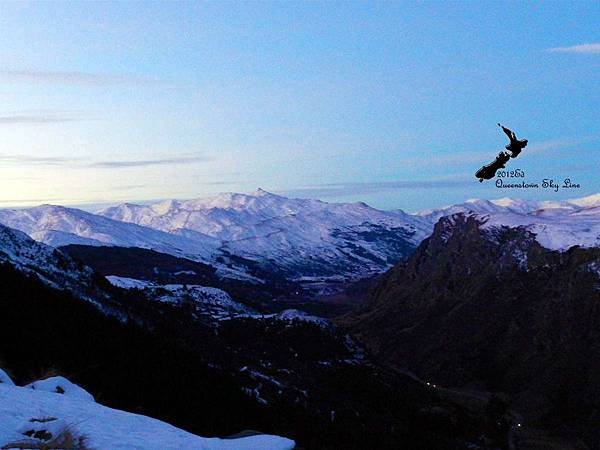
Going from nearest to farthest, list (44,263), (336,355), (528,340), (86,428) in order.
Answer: (86,428) < (44,263) < (336,355) < (528,340)

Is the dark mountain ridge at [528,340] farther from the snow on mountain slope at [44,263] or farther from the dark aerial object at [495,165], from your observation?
the dark aerial object at [495,165]

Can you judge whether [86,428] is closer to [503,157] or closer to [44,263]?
[503,157]

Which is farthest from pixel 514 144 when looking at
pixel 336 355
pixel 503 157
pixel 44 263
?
pixel 336 355

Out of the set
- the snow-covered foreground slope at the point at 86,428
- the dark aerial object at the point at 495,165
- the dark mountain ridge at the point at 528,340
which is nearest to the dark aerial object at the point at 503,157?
the dark aerial object at the point at 495,165

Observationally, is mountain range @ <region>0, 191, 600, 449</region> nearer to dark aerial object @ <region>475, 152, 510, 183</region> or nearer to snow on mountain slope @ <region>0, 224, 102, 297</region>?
snow on mountain slope @ <region>0, 224, 102, 297</region>

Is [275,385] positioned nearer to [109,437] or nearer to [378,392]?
[378,392]

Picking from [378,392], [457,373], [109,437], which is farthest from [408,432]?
[109,437]

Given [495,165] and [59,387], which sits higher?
[495,165]

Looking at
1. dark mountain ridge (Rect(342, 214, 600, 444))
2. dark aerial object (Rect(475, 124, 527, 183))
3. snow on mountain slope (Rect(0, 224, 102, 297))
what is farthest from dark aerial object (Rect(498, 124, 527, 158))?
dark mountain ridge (Rect(342, 214, 600, 444))
